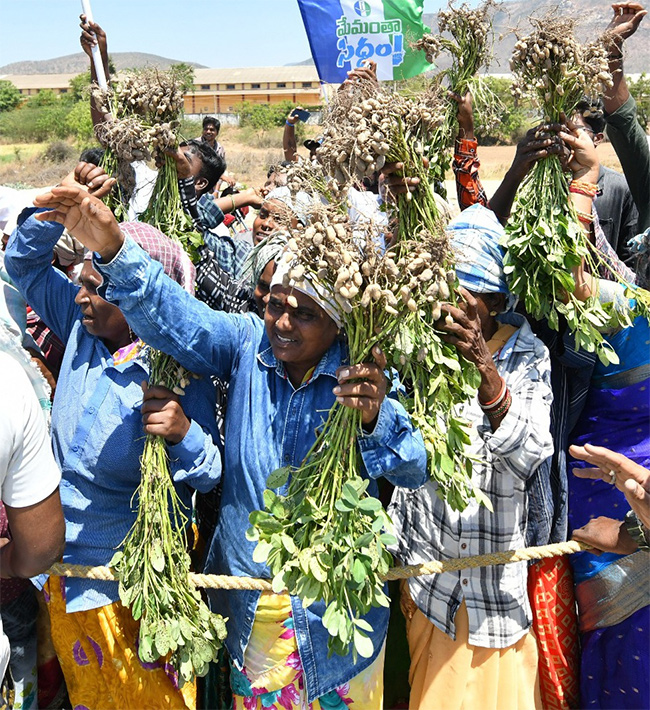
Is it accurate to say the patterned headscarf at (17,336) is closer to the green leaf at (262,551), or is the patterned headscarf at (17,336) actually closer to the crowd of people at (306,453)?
the crowd of people at (306,453)

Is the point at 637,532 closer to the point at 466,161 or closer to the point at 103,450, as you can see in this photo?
the point at 466,161

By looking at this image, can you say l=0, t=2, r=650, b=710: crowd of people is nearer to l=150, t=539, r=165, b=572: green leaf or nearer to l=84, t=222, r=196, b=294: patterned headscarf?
l=84, t=222, r=196, b=294: patterned headscarf

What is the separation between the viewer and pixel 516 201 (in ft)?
8.99

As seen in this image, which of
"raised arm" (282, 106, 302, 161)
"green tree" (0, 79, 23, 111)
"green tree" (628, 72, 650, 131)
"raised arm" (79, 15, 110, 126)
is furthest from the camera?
"green tree" (0, 79, 23, 111)

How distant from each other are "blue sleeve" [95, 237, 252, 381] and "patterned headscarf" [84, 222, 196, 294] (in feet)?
0.83

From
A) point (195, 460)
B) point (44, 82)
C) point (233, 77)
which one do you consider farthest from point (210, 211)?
point (44, 82)

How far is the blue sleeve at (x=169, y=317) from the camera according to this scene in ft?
7.37

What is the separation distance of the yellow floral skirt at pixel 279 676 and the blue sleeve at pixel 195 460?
1.50 feet

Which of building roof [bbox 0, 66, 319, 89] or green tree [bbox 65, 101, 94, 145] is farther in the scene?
building roof [bbox 0, 66, 319, 89]

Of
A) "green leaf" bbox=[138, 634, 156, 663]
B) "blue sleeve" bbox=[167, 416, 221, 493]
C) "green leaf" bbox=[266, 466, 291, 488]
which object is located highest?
"green leaf" bbox=[266, 466, 291, 488]

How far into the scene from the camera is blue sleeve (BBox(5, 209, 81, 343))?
2.75m

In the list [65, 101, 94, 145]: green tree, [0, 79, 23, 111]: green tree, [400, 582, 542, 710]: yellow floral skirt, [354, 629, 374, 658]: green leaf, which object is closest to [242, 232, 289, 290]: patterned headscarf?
[354, 629, 374, 658]: green leaf

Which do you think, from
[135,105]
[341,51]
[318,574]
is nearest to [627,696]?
[318,574]

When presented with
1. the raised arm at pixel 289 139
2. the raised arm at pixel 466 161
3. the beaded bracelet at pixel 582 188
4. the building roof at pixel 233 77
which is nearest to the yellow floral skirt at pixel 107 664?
the raised arm at pixel 466 161
